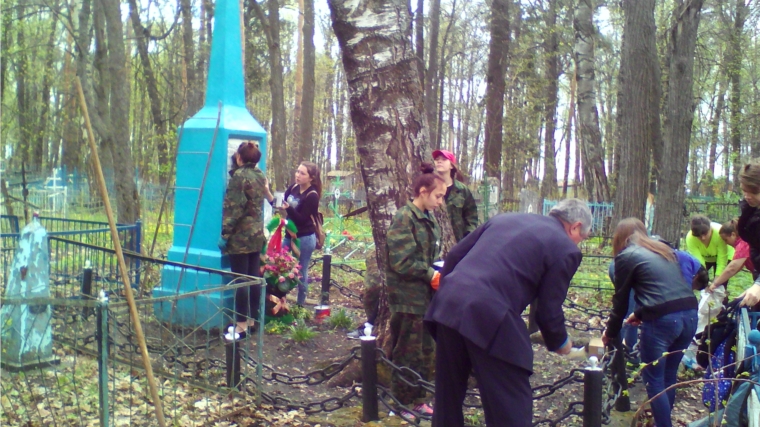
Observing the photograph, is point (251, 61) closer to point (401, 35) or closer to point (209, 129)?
point (209, 129)

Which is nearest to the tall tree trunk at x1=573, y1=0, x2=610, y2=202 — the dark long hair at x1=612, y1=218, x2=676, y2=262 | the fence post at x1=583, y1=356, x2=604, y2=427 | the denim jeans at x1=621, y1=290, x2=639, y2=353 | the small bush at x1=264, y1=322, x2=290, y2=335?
the denim jeans at x1=621, y1=290, x2=639, y2=353

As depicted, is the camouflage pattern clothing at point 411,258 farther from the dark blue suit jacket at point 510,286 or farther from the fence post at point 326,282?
the fence post at point 326,282

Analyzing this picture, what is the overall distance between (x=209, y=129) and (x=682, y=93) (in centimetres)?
675

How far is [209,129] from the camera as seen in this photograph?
22.3ft

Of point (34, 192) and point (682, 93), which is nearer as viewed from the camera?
point (682, 93)

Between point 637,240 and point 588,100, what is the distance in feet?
39.6

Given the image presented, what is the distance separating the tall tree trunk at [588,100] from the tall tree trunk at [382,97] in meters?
11.2


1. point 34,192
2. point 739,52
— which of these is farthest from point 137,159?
point 739,52

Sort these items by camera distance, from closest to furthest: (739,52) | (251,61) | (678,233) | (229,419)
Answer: (229,419), (678,233), (251,61), (739,52)

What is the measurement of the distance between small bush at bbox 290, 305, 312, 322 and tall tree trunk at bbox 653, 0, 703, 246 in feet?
17.1

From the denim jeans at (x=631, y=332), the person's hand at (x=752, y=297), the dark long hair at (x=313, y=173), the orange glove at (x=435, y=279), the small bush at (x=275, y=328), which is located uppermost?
the dark long hair at (x=313, y=173)

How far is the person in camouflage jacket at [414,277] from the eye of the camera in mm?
4066

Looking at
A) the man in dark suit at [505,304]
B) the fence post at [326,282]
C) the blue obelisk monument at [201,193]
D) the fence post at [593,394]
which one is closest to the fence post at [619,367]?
the fence post at [593,394]

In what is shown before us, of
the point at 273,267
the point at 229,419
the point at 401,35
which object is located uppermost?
the point at 401,35
